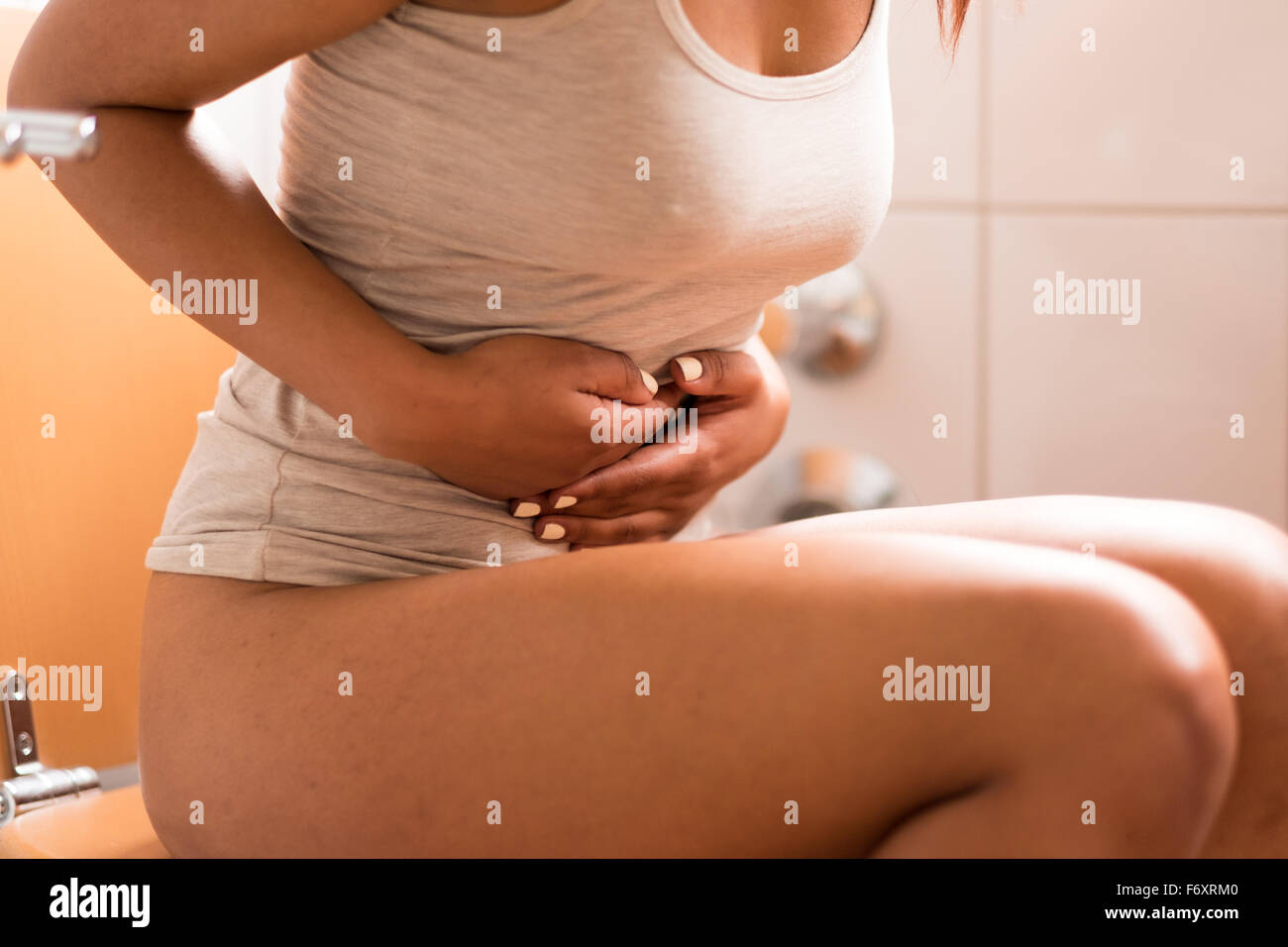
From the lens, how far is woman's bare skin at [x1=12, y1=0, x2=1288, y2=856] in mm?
323

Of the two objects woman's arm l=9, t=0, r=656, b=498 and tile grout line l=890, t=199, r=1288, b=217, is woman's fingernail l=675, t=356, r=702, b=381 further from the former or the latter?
tile grout line l=890, t=199, r=1288, b=217

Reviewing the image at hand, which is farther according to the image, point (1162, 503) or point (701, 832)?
point (1162, 503)

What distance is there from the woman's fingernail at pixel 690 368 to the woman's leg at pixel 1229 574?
0.26 feet

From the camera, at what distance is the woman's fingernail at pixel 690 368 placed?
20.3 inches

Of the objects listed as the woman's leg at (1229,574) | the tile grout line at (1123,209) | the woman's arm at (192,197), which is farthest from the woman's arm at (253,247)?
the tile grout line at (1123,209)

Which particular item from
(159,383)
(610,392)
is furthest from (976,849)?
(159,383)

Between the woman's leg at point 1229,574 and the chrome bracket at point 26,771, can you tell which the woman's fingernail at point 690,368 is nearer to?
the woman's leg at point 1229,574

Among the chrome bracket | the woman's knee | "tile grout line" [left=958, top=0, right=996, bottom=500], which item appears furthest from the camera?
"tile grout line" [left=958, top=0, right=996, bottom=500]

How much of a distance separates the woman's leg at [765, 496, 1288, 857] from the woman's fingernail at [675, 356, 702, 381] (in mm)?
80

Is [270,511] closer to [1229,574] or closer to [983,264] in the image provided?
[1229,574]

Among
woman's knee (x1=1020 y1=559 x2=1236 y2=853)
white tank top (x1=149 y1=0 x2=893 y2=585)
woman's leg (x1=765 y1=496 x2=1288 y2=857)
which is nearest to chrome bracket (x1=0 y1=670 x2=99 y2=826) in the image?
white tank top (x1=149 y1=0 x2=893 y2=585)
